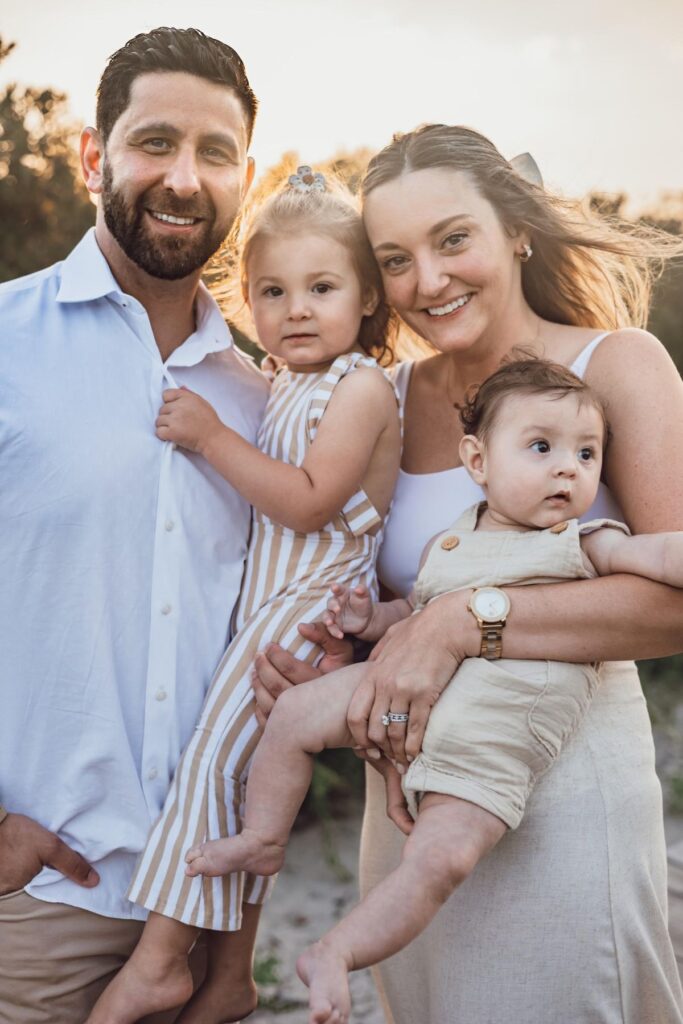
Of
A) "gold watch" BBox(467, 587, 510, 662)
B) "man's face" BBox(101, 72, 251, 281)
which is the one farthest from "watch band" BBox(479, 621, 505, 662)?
"man's face" BBox(101, 72, 251, 281)

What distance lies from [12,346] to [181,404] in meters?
0.39

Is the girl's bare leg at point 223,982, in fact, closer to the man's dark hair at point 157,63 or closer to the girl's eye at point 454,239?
the girl's eye at point 454,239

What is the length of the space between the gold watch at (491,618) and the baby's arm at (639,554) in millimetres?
227

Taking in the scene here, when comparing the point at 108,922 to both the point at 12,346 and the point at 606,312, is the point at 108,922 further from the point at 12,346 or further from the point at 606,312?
the point at 606,312

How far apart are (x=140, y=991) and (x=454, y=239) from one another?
1.83 m

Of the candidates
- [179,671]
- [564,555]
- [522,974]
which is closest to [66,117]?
[179,671]

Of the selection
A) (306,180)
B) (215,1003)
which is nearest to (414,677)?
(215,1003)

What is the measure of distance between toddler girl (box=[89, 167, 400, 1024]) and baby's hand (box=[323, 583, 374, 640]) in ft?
0.21

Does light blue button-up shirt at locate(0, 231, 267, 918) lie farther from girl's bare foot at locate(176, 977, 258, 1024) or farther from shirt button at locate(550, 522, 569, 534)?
shirt button at locate(550, 522, 569, 534)

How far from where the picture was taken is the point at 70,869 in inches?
89.2

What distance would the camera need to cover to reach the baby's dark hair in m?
2.29

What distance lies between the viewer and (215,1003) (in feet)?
8.27

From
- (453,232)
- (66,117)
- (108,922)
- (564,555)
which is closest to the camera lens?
(564,555)

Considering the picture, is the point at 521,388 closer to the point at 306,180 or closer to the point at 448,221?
the point at 448,221
